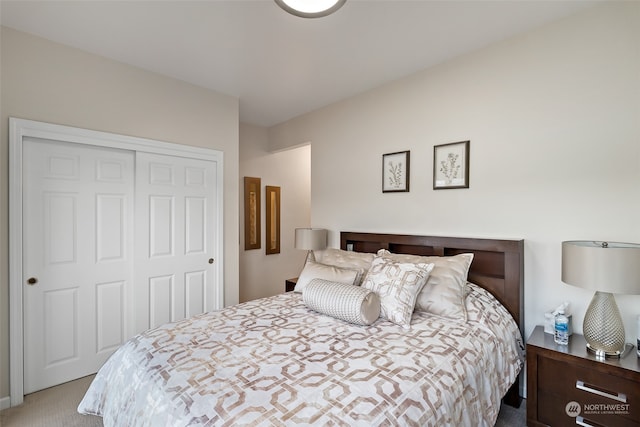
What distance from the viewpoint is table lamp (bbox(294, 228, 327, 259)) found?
3.34 meters

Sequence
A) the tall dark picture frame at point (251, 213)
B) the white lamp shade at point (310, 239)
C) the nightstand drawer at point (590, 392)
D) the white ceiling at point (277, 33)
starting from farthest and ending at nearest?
the tall dark picture frame at point (251, 213)
the white lamp shade at point (310, 239)
the white ceiling at point (277, 33)
the nightstand drawer at point (590, 392)

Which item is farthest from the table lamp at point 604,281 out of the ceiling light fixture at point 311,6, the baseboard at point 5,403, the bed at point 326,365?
the baseboard at point 5,403

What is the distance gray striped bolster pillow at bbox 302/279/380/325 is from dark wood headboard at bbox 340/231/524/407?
0.94 metres

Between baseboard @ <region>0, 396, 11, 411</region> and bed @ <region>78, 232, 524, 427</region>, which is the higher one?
bed @ <region>78, 232, 524, 427</region>

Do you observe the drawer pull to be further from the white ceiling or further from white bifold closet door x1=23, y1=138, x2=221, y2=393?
white bifold closet door x1=23, y1=138, x2=221, y2=393

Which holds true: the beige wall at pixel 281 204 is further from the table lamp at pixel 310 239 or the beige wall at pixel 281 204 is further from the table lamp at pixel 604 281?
the table lamp at pixel 604 281

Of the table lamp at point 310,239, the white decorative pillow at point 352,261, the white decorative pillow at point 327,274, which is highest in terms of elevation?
the table lamp at point 310,239

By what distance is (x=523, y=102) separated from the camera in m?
2.15

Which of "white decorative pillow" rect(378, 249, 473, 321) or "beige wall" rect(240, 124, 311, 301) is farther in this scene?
"beige wall" rect(240, 124, 311, 301)

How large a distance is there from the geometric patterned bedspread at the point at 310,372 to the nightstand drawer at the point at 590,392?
0.18m

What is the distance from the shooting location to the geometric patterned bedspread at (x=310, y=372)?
3.53 feet

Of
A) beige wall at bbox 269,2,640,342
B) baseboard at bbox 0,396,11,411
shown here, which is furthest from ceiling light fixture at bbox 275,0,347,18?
baseboard at bbox 0,396,11,411

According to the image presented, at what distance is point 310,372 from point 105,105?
2.72 metres

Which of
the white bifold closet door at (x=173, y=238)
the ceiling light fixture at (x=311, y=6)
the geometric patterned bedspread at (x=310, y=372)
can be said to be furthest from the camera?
the white bifold closet door at (x=173, y=238)
